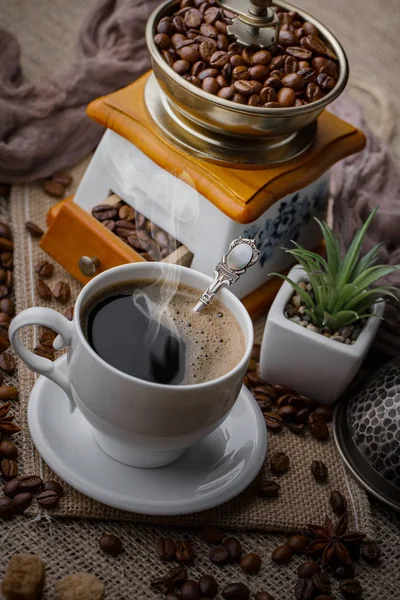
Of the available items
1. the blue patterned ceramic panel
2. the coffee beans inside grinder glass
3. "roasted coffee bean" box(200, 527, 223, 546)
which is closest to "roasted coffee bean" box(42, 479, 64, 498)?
"roasted coffee bean" box(200, 527, 223, 546)

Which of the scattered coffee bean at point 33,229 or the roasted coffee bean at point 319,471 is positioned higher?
the roasted coffee bean at point 319,471

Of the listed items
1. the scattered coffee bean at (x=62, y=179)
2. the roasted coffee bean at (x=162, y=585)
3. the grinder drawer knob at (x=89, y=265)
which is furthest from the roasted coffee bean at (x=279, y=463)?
the scattered coffee bean at (x=62, y=179)

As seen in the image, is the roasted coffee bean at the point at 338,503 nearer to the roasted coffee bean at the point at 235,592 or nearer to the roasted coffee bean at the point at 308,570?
the roasted coffee bean at the point at 308,570

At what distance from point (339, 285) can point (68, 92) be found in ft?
2.56

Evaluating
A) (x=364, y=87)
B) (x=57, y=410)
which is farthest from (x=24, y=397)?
(x=364, y=87)

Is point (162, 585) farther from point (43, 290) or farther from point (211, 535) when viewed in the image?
point (43, 290)

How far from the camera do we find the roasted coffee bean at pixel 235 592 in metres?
1.13

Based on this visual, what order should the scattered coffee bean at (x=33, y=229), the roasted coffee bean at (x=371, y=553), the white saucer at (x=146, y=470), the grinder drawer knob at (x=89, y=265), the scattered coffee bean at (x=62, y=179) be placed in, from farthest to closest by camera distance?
the scattered coffee bean at (x=62, y=179) → the scattered coffee bean at (x=33, y=229) → the grinder drawer knob at (x=89, y=265) → the roasted coffee bean at (x=371, y=553) → the white saucer at (x=146, y=470)

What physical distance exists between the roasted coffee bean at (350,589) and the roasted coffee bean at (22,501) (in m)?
0.47

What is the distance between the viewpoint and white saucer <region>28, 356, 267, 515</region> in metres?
1.12

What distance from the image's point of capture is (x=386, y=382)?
1.34 meters

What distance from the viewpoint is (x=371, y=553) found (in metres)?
1.23

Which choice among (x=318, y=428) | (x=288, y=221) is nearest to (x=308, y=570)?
(x=318, y=428)

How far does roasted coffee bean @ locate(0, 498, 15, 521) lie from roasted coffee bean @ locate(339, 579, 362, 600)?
19.2 inches
